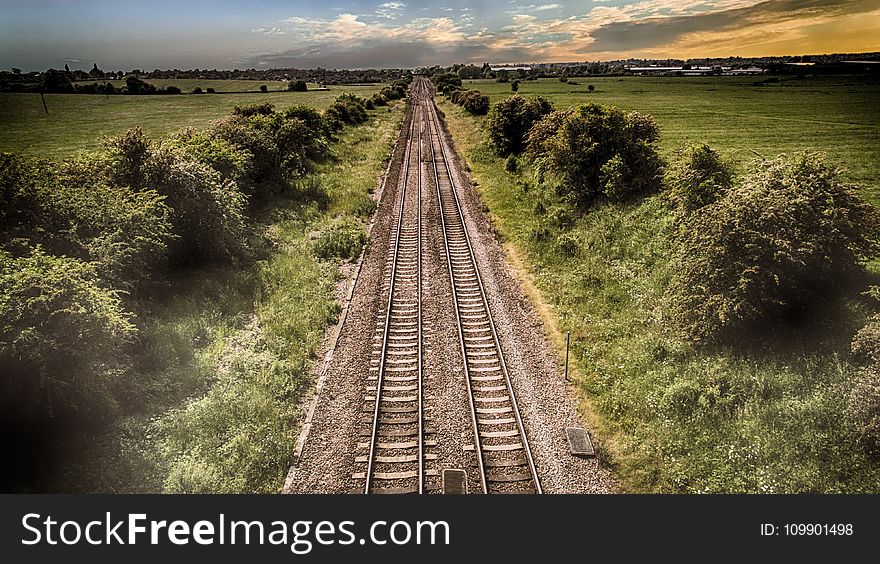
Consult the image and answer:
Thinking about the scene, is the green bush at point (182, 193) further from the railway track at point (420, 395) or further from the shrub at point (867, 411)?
the shrub at point (867, 411)

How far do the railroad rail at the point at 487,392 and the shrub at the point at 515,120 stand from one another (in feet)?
69.7

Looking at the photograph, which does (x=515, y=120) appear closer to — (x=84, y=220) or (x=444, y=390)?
(x=444, y=390)

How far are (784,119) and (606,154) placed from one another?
35252 millimetres

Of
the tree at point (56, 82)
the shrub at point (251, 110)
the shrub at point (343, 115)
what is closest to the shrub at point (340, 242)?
the shrub at point (251, 110)

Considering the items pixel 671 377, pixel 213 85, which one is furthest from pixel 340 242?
pixel 213 85

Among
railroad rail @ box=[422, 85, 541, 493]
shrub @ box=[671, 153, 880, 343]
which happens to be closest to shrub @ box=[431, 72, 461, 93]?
railroad rail @ box=[422, 85, 541, 493]

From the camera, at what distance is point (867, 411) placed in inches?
339

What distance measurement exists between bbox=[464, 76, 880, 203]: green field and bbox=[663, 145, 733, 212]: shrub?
70.6 inches

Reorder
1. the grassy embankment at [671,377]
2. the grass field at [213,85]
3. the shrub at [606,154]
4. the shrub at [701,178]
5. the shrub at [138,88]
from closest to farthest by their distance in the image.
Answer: the grassy embankment at [671,377], the shrub at [701,178], the shrub at [606,154], the shrub at [138,88], the grass field at [213,85]

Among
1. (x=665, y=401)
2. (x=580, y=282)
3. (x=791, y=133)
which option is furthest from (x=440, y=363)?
(x=791, y=133)

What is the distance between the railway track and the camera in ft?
31.8

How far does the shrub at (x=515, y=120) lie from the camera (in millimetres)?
39062

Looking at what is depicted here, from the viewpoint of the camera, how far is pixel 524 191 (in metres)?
30.3

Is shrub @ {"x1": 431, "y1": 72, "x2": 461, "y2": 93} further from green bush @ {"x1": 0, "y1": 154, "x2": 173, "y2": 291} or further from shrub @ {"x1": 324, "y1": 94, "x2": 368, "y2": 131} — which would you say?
green bush @ {"x1": 0, "y1": 154, "x2": 173, "y2": 291}
